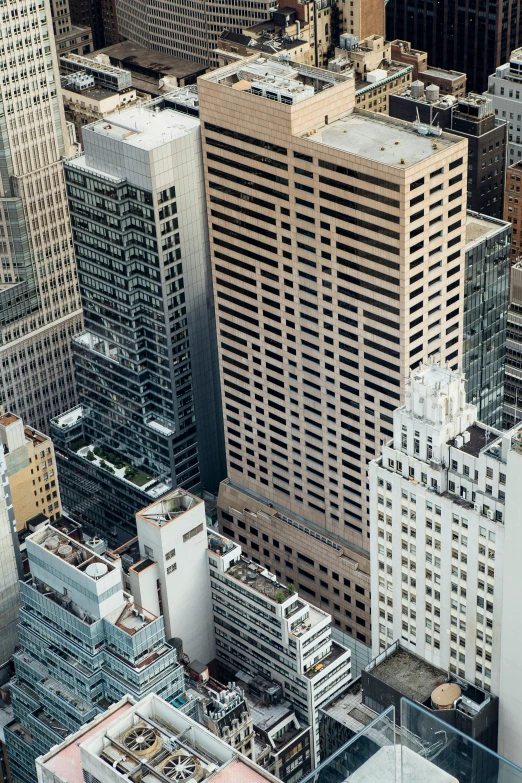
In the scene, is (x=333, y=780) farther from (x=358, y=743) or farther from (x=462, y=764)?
(x=462, y=764)

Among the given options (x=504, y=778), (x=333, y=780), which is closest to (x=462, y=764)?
(x=504, y=778)

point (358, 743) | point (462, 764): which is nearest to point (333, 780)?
point (358, 743)

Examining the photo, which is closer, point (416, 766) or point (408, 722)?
point (416, 766)

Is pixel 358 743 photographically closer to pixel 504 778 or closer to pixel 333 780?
pixel 333 780

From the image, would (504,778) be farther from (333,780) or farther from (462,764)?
(333,780)

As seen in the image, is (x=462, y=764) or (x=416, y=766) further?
(x=462, y=764)
